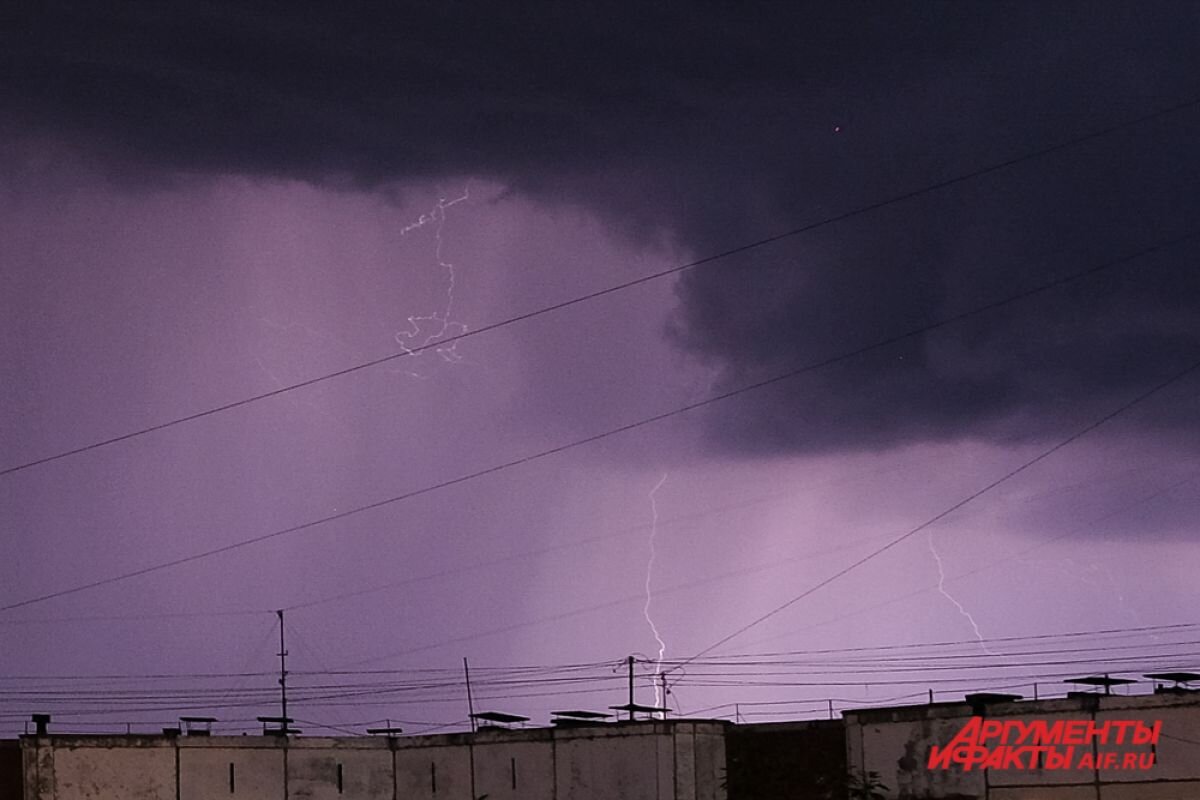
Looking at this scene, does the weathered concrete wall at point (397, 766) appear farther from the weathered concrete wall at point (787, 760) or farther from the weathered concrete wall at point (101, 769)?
the weathered concrete wall at point (787, 760)

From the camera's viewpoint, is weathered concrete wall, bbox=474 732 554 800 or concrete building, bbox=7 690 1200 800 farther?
weathered concrete wall, bbox=474 732 554 800

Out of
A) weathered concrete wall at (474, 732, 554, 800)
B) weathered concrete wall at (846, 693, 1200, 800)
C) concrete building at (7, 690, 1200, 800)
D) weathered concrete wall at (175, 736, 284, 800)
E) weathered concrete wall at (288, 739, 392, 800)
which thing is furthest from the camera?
weathered concrete wall at (288, 739, 392, 800)

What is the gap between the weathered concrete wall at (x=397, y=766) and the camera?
236 ft

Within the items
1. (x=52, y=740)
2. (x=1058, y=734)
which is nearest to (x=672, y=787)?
(x=1058, y=734)

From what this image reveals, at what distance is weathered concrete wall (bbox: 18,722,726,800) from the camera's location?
236 ft

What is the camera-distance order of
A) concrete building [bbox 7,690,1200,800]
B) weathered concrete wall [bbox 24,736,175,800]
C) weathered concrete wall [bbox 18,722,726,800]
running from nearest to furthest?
concrete building [bbox 7,690,1200,800] < weathered concrete wall [bbox 24,736,175,800] < weathered concrete wall [bbox 18,722,726,800]

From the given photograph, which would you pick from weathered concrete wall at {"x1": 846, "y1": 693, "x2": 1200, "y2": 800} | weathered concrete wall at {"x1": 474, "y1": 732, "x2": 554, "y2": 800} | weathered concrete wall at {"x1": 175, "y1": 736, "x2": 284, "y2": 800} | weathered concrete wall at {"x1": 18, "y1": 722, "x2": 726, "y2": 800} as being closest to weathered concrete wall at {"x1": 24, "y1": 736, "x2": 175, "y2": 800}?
weathered concrete wall at {"x1": 18, "y1": 722, "x2": 726, "y2": 800}

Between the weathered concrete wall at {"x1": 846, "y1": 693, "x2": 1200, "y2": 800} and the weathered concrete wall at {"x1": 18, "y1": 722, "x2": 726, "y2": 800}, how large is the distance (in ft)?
27.0

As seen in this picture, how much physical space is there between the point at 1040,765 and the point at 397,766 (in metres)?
29.4

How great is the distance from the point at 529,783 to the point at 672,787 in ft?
23.4

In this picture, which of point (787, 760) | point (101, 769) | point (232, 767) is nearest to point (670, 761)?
point (787, 760)

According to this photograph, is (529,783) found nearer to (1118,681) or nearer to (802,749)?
(802,749)

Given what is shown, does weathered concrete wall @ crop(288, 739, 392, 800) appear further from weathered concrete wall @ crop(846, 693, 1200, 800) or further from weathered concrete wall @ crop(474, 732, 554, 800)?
Answer: weathered concrete wall @ crop(846, 693, 1200, 800)

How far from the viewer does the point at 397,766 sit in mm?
80250
